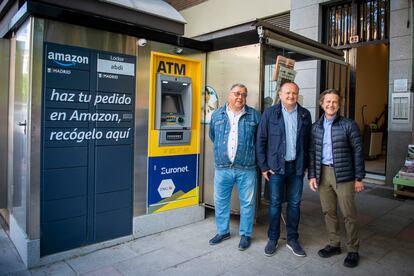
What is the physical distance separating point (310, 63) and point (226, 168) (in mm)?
4752

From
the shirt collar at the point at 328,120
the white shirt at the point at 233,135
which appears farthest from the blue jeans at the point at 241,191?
the shirt collar at the point at 328,120

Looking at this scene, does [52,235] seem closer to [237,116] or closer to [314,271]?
[237,116]

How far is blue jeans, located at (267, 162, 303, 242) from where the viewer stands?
10.8ft

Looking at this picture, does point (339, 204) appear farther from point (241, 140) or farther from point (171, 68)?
point (171, 68)

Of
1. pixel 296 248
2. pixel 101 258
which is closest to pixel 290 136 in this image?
pixel 296 248

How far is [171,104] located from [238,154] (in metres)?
1.09

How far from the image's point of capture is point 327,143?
3.12 meters

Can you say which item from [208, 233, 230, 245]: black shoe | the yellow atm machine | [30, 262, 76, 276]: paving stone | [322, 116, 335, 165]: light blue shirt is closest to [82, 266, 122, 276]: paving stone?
[30, 262, 76, 276]: paving stone

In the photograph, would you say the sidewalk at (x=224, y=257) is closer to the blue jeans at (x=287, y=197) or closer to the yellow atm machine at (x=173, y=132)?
the blue jeans at (x=287, y=197)

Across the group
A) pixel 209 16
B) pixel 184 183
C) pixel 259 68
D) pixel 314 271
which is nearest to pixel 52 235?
pixel 184 183

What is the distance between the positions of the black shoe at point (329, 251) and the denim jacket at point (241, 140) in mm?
1040

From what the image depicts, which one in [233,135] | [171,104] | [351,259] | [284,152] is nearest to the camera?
[351,259]

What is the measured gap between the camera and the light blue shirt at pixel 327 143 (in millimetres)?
3107

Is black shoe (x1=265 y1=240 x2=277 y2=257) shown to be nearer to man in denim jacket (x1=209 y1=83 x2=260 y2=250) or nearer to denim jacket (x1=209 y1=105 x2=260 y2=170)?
man in denim jacket (x1=209 y1=83 x2=260 y2=250)
